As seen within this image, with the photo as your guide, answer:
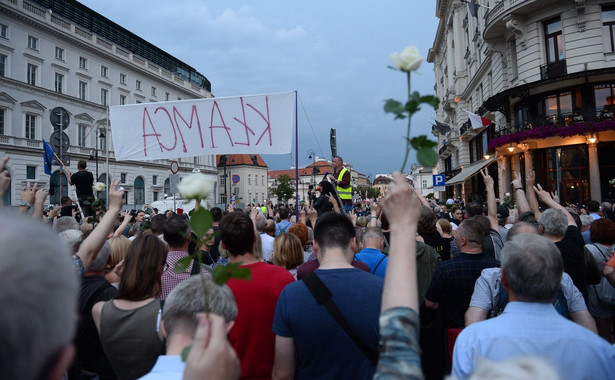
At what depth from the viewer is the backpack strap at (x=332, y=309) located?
219 centimetres

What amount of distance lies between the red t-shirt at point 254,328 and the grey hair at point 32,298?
1818 mm

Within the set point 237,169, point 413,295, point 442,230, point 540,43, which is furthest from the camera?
point 237,169

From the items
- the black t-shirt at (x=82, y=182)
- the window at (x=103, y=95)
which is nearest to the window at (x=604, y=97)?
the black t-shirt at (x=82, y=182)

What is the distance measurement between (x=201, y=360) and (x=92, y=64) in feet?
178

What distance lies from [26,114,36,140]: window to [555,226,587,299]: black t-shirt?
152 feet

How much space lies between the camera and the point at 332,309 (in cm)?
222

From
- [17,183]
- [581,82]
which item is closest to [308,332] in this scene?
[581,82]

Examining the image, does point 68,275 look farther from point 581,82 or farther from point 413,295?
point 581,82

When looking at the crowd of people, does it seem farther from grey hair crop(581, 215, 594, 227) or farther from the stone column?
the stone column

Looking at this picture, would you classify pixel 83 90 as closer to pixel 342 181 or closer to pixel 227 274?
pixel 342 181

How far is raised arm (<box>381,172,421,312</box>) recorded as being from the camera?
1.27 metres

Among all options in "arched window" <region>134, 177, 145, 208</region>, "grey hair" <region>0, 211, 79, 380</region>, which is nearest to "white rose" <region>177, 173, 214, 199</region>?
"grey hair" <region>0, 211, 79, 380</region>

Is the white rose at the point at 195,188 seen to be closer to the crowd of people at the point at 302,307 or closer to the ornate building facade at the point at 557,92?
the crowd of people at the point at 302,307

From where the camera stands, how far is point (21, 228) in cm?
86
